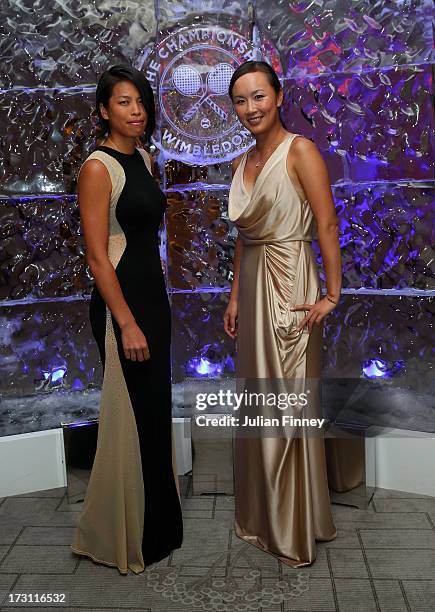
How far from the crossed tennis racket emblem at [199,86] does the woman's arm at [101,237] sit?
0.96m

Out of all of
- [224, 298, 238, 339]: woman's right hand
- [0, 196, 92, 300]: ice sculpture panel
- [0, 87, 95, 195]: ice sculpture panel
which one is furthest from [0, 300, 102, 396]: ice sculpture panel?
[224, 298, 238, 339]: woman's right hand

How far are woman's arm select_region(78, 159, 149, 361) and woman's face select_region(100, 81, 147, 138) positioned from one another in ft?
0.49

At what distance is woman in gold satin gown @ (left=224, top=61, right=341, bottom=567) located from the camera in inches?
85.4

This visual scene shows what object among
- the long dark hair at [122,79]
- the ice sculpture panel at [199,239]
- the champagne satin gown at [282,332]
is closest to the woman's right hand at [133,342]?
the champagne satin gown at [282,332]

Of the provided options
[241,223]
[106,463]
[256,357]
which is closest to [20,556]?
[106,463]

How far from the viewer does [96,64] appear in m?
2.94

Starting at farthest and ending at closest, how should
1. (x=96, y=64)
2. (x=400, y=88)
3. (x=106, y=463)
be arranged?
(x=96, y=64)
(x=400, y=88)
(x=106, y=463)

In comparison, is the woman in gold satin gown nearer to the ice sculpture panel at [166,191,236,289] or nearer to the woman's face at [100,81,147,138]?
the woman's face at [100,81,147,138]

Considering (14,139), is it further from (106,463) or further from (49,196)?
(106,463)

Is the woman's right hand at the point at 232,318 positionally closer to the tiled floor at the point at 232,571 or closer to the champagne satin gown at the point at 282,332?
the champagne satin gown at the point at 282,332

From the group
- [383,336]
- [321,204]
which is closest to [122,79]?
[321,204]

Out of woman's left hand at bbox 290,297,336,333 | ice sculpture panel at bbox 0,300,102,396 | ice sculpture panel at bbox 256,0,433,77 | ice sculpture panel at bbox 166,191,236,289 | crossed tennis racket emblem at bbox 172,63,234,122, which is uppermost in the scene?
ice sculpture panel at bbox 256,0,433,77

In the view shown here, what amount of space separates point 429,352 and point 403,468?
474 millimetres

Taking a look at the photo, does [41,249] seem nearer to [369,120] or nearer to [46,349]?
[46,349]
